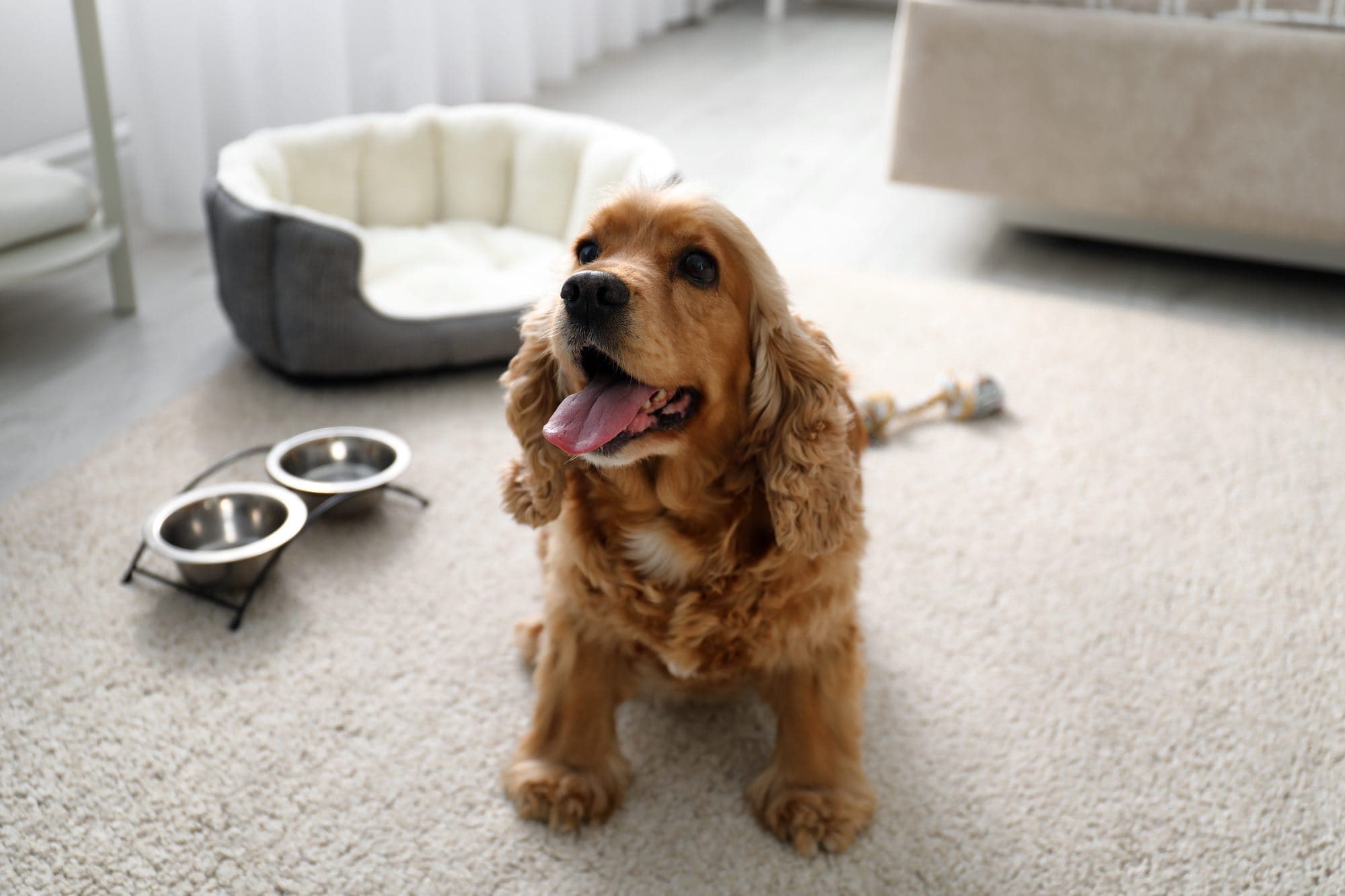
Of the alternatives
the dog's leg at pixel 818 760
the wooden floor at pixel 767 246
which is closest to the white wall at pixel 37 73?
the wooden floor at pixel 767 246

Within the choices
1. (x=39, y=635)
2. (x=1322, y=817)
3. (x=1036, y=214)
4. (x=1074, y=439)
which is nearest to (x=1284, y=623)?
(x=1322, y=817)

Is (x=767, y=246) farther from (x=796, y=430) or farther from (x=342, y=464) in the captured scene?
(x=796, y=430)

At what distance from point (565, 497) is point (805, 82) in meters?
4.07

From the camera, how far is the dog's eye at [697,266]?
1266mm

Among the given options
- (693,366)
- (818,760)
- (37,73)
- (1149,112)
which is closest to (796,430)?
(693,366)

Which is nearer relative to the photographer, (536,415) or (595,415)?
(595,415)

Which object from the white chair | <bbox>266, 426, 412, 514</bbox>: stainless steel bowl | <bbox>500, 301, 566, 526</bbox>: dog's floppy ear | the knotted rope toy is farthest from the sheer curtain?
<bbox>500, 301, 566, 526</bbox>: dog's floppy ear

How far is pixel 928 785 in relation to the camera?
1513mm

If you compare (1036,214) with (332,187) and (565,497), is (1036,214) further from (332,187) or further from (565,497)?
(565,497)

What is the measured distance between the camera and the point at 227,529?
72.8 inches

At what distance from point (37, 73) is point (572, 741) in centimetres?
295

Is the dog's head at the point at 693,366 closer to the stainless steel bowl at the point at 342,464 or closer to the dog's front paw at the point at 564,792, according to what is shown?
the dog's front paw at the point at 564,792

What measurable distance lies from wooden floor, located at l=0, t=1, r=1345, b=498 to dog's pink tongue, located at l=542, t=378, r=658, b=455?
1.24 meters

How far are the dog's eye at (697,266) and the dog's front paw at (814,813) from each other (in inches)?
25.6
